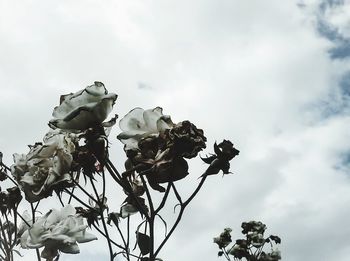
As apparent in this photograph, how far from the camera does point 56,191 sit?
2543 millimetres

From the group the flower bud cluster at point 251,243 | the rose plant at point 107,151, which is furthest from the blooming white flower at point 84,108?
the flower bud cluster at point 251,243

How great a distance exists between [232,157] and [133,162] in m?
0.44

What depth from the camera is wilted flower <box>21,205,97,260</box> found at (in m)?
2.78

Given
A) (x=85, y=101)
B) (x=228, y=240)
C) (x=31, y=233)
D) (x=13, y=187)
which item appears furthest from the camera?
(x=228, y=240)

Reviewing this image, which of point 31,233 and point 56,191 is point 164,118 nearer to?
point 56,191

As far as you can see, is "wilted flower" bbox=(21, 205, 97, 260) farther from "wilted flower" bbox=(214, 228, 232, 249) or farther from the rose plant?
"wilted flower" bbox=(214, 228, 232, 249)

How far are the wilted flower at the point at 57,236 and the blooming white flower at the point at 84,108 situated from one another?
619 millimetres

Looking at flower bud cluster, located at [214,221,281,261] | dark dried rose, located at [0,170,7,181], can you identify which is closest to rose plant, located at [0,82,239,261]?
dark dried rose, located at [0,170,7,181]

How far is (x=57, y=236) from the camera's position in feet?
9.11

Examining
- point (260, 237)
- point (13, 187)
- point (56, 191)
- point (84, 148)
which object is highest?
point (260, 237)

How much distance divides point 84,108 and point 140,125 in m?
0.27

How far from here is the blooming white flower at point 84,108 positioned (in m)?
2.40

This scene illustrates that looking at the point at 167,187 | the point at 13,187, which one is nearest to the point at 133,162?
the point at 167,187

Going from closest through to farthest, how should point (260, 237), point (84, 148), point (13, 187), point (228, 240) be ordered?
point (84, 148), point (13, 187), point (260, 237), point (228, 240)
